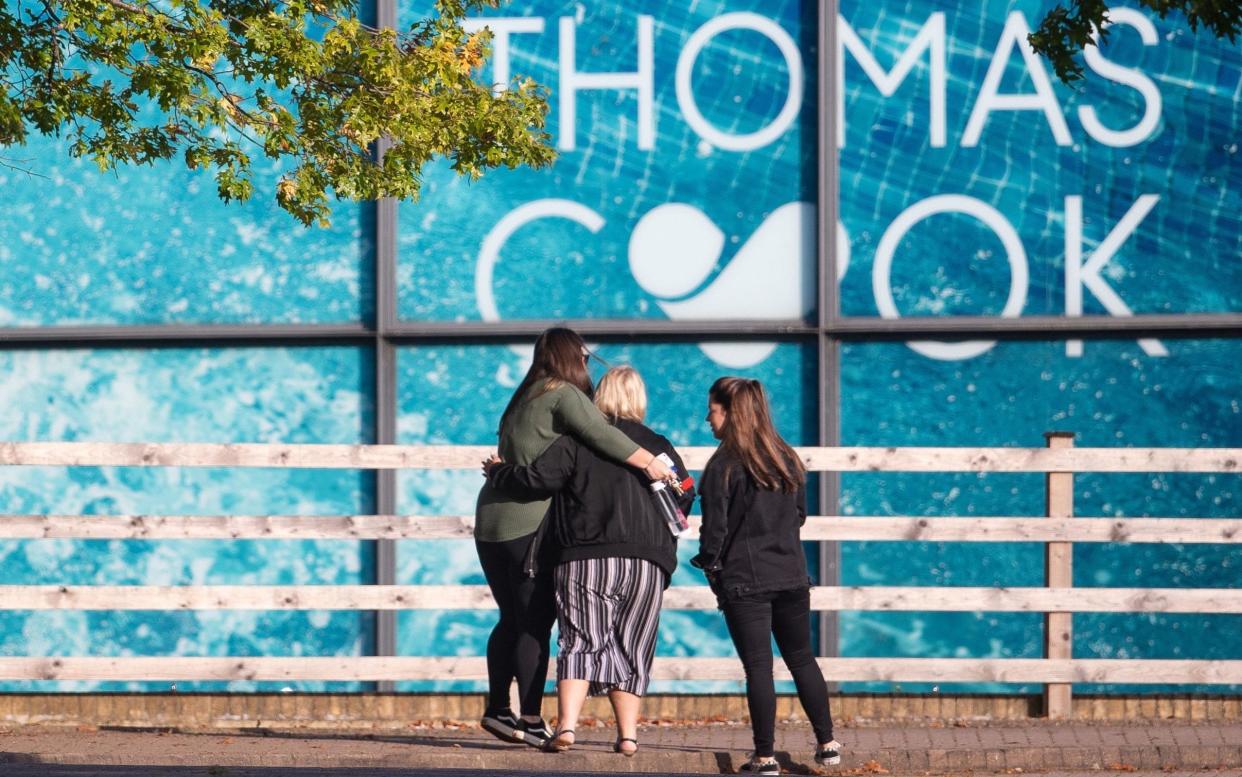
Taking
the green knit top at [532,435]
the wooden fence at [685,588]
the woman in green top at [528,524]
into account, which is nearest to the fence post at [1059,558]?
the wooden fence at [685,588]

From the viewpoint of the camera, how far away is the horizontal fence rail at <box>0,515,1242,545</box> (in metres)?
9.89

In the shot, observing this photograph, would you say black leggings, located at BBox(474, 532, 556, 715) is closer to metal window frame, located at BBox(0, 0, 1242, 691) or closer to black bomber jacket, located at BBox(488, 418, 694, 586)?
black bomber jacket, located at BBox(488, 418, 694, 586)

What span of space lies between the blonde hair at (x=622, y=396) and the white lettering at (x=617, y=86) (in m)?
2.85

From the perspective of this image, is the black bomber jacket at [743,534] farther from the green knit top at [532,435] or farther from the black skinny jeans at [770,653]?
the green knit top at [532,435]

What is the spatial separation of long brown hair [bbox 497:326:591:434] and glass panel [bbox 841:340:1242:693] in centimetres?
276

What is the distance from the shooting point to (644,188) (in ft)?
36.4

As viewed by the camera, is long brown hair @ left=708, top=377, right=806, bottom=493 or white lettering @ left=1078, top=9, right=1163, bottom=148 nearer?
long brown hair @ left=708, top=377, right=806, bottom=493

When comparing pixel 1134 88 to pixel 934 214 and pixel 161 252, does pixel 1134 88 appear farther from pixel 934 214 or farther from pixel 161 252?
pixel 161 252

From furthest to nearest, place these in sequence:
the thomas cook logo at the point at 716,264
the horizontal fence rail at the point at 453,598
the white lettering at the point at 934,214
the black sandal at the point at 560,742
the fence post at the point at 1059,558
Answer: the thomas cook logo at the point at 716,264 → the white lettering at the point at 934,214 → the fence post at the point at 1059,558 → the horizontal fence rail at the point at 453,598 → the black sandal at the point at 560,742

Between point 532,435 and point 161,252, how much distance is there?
142 inches

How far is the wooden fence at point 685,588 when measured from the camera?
9.87 m

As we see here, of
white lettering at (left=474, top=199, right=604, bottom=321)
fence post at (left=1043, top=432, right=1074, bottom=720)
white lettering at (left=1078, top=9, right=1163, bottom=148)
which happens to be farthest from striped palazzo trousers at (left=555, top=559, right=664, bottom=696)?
white lettering at (left=1078, top=9, right=1163, bottom=148)

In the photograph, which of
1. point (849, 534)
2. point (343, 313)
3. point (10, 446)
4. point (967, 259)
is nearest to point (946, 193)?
point (967, 259)

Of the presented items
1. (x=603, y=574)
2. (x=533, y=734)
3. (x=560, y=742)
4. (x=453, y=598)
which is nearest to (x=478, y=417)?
(x=453, y=598)
